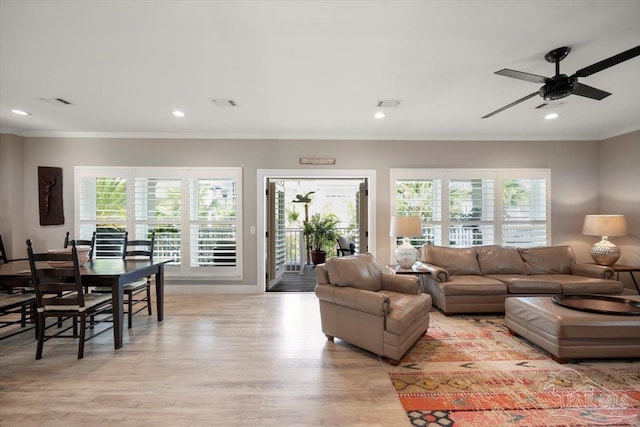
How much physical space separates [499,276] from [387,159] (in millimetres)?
2674

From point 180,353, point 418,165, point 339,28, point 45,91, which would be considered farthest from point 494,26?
point 45,91

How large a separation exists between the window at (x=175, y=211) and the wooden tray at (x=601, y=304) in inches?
188

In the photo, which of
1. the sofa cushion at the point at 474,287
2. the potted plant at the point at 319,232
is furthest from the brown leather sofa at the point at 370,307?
the potted plant at the point at 319,232

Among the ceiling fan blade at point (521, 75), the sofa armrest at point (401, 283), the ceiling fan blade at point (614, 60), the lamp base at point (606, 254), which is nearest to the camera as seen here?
the ceiling fan blade at point (614, 60)

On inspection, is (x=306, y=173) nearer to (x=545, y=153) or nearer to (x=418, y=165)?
(x=418, y=165)

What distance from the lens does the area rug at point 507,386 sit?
2133mm

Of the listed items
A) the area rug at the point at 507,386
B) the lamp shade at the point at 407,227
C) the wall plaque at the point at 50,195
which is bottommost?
the area rug at the point at 507,386

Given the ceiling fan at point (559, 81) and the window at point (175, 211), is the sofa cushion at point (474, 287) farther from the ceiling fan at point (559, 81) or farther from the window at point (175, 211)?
the window at point (175, 211)

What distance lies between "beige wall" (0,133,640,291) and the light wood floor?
227 centimetres

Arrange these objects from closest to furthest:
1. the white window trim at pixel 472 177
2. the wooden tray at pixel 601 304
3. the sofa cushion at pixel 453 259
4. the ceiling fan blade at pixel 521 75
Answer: the ceiling fan blade at pixel 521 75, the wooden tray at pixel 601 304, the sofa cushion at pixel 453 259, the white window trim at pixel 472 177

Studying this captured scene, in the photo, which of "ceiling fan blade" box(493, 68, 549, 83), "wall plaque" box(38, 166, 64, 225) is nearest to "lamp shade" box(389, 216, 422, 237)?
"ceiling fan blade" box(493, 68, 549, 83)

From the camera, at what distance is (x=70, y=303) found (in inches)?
119

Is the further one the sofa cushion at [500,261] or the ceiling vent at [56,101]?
the sofa cushion at [500,261]

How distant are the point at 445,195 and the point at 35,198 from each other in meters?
7.46
